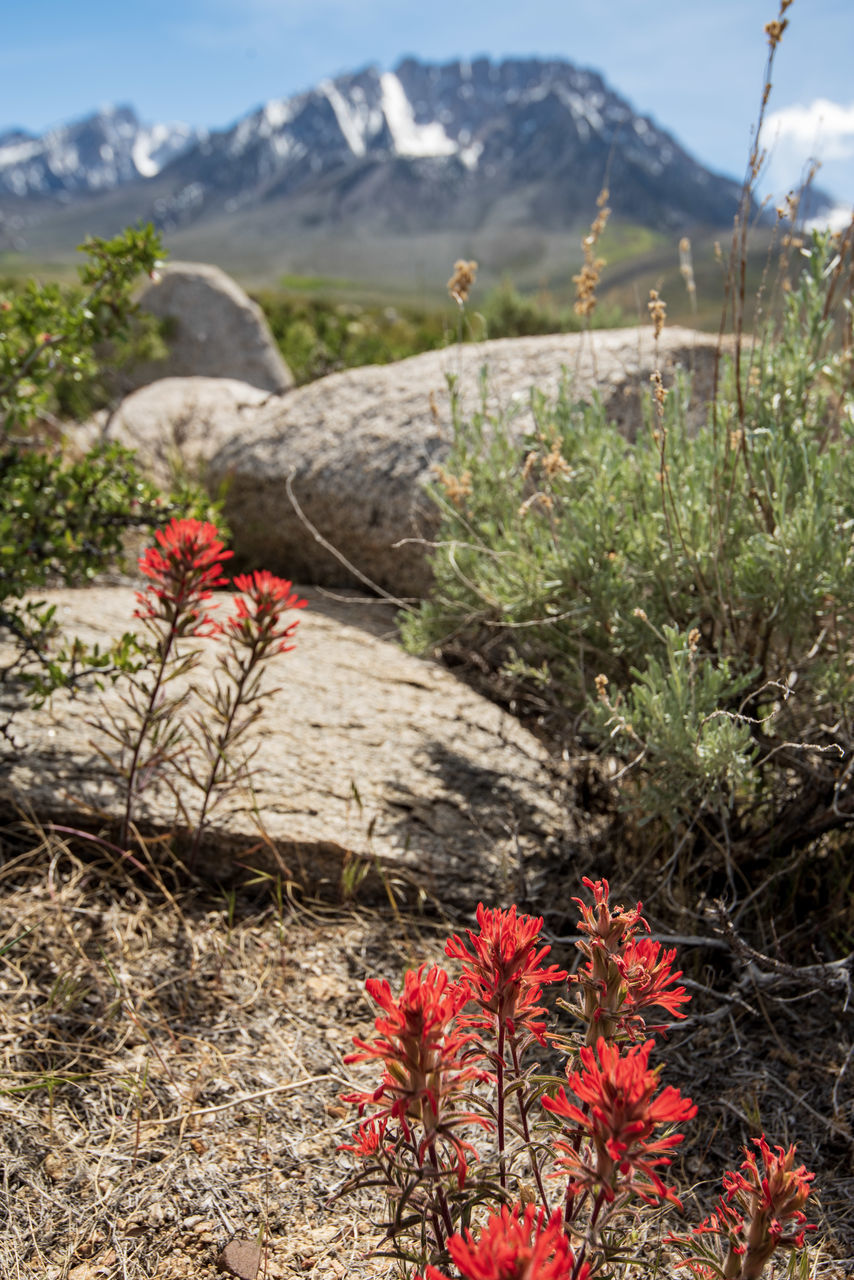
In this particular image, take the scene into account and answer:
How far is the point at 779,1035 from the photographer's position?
2.07 metres

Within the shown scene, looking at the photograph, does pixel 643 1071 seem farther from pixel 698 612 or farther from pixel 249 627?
pixel 698 612

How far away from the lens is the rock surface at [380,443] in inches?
160

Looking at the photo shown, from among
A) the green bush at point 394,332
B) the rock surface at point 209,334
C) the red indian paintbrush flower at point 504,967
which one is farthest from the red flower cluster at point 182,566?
the rock surface at point 209,334

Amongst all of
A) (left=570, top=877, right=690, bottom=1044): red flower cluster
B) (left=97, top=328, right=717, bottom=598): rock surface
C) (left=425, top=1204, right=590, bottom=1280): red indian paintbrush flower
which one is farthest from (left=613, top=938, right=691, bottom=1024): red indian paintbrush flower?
(left=97, top=328, right=717, bottom=598): rock surface

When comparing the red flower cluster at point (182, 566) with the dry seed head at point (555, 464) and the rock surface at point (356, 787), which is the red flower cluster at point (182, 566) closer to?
the rock surface at point (356, 787)

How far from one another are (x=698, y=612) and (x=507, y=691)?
94 centimetres

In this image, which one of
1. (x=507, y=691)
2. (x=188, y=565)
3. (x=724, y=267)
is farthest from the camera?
(x=507, y=691)

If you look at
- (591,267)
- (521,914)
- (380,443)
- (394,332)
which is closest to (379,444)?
(380,443)

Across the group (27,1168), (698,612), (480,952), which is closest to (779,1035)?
(698,612)

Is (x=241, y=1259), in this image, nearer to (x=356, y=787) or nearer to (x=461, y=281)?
(x=356, y=787)

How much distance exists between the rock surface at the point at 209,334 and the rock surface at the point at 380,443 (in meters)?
5.50

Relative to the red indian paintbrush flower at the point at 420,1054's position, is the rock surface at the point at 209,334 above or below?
above

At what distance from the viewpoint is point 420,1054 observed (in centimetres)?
95

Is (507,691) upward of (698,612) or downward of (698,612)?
downward
